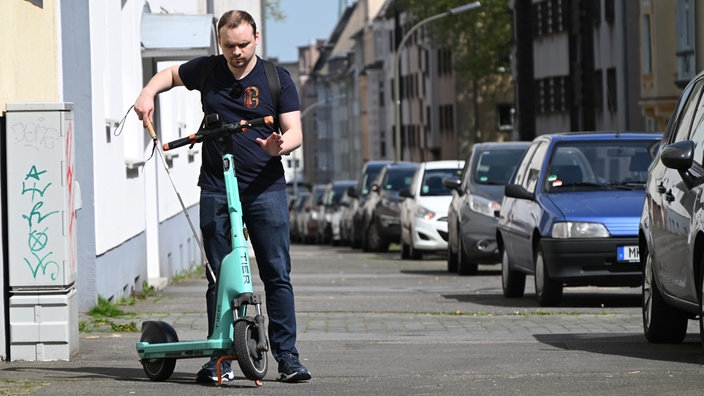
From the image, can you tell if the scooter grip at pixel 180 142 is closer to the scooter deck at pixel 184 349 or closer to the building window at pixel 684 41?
the scooter deck at pixel 184 349

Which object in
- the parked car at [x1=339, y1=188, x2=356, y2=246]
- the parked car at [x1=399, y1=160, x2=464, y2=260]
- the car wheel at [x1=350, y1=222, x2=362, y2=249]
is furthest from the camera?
the parked car at [x1=339, y1=188, x2=356, y2=246]

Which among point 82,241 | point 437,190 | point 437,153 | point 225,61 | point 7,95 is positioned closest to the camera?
point 225,61

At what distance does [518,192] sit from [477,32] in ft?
216

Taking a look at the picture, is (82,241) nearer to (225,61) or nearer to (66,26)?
(66,26)

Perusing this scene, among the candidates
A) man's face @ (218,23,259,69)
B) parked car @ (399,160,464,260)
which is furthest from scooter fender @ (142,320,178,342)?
parked car @ (399,160,464,260)

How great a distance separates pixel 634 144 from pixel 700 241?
24.0ft

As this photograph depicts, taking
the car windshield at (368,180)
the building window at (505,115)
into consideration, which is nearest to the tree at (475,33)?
the building window at (505,115)

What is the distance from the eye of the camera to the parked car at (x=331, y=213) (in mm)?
50562

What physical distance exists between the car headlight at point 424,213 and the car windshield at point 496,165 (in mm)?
5089

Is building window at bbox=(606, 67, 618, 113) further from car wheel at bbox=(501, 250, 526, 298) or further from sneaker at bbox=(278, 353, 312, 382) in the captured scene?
sneaker at bbox=(278, 353, 312, 382)

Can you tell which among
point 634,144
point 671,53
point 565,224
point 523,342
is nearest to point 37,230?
point 523,342

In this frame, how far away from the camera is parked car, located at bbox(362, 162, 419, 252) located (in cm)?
3488

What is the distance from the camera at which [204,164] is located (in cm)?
910

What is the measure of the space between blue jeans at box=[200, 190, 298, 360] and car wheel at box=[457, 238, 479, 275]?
14.1 meters
